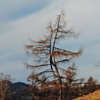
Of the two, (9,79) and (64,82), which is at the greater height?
(9,79)

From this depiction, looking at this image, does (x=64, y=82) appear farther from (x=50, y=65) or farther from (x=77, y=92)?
(x=77, y=92)

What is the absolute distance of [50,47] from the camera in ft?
62.1

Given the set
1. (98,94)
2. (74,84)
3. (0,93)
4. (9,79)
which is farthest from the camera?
(74,84)

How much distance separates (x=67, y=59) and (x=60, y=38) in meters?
1.80

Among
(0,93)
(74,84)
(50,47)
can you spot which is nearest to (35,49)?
(50,47)

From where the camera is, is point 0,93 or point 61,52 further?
point 0,93

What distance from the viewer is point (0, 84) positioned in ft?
127

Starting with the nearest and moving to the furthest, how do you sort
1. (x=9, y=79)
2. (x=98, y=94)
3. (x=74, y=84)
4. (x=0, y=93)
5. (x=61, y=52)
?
(x=98, y=94)
(x=61, y=52)
(x=0, y=93)
(x=9, y=79)
(x=74, y=84)

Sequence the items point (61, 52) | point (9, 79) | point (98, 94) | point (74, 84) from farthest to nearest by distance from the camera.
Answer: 1. point (74, 84)
2. point (9, 79)
3. point (61, 52)
4. point (98, 94)

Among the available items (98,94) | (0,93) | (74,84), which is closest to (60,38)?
(98,94)

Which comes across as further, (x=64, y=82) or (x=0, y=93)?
(x=0, y=93)

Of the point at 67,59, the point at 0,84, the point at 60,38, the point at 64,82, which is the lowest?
the point at 64,82

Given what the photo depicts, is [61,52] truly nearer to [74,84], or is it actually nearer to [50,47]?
[50,47]

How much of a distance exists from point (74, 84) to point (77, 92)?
8.24 ft
